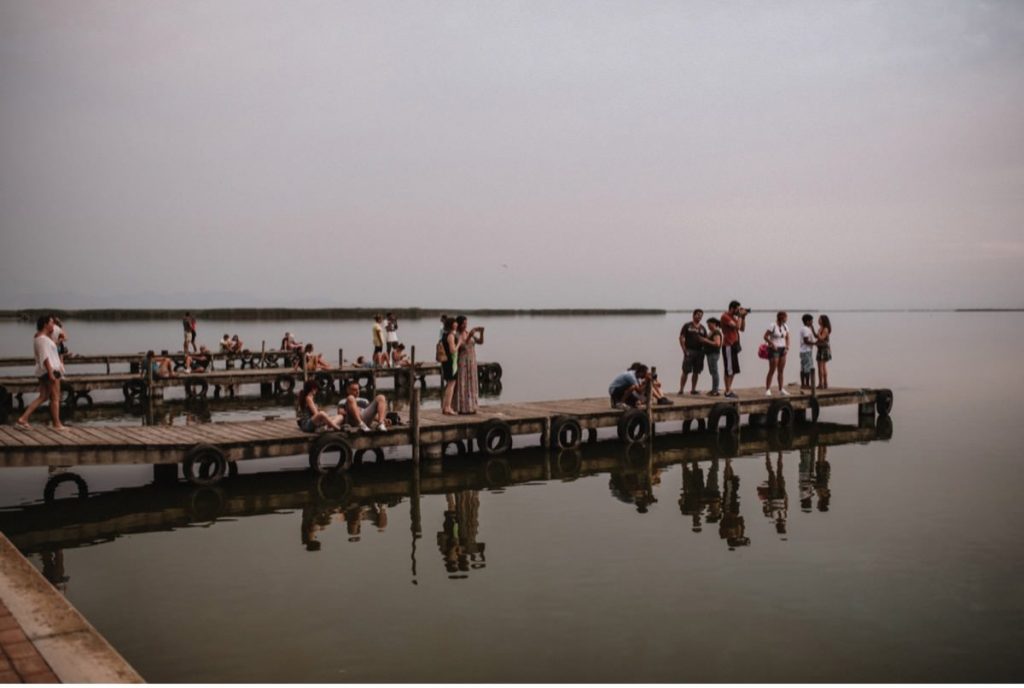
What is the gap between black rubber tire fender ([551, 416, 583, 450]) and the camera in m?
17.6

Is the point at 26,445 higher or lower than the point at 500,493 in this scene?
higher

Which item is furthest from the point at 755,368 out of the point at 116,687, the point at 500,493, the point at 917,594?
the point at 116,687

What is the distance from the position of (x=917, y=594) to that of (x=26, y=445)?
1211cm

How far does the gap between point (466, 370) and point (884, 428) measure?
38.9 ft

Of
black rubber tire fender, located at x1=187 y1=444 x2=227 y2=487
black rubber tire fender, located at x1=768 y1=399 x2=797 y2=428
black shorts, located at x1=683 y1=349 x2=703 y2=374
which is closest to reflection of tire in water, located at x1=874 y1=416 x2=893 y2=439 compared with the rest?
black rubber tire fender, located at x1=768 y1=399 x2=797 y2=428

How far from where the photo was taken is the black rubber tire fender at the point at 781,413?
20516 mm

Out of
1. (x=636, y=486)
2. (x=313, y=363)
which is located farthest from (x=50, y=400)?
(x=313, y=363)

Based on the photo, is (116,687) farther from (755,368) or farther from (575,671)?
(755,368)

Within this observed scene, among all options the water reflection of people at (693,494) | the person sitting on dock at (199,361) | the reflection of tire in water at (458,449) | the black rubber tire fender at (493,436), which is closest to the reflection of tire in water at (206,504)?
the reflection of tire in water at (458,449)

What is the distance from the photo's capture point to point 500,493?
1410 cm

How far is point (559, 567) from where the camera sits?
9.82 metres

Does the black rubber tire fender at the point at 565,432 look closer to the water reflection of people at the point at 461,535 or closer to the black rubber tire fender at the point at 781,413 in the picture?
the water reflection of people at the point at 461,535

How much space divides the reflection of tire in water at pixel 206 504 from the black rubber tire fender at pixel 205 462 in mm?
187

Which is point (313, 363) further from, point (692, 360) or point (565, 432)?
point (692, 360)
